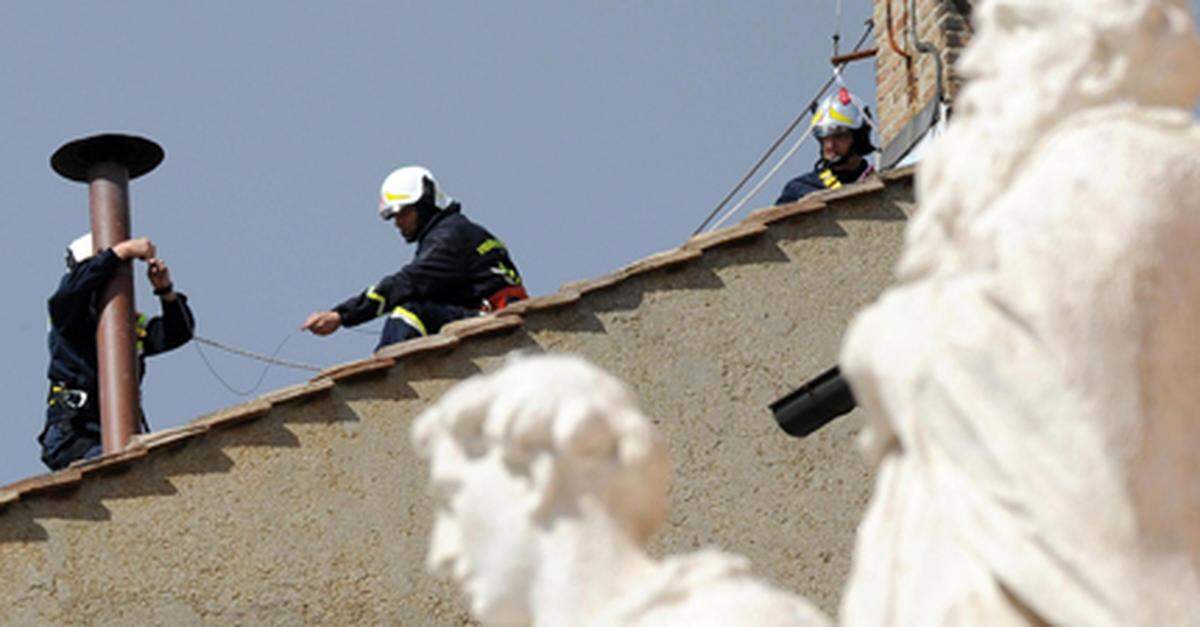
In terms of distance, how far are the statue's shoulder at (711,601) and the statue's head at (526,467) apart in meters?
0.12

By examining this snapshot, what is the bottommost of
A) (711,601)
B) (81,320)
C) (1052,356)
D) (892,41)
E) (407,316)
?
(711,601)

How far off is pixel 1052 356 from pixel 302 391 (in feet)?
39.5

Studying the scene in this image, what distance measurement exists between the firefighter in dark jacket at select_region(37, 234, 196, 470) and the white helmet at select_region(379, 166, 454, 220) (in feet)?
3.57

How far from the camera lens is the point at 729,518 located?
61.2 ft

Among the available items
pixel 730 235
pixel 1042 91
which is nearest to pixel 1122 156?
pixel 1042 91

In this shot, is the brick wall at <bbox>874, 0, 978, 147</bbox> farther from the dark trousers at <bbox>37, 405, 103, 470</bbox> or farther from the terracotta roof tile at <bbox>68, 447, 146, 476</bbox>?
the terracotta roof tile at <bbox>68, 447, 146, 476</bbox>

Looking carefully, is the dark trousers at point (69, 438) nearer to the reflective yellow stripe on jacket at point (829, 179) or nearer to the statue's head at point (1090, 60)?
the reflective yellow stripe on jacket at point (829, 179)

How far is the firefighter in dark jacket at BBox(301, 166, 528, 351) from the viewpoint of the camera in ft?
63.7

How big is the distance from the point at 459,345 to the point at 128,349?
247 centimetres

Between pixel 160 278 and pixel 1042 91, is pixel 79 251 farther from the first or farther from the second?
pixel 1042 91

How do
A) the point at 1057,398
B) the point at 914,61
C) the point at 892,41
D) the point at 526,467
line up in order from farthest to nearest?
the point at 892,41, the point at 914,61, the point at 526,467, the point at 1057,398

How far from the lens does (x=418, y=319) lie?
1952cm

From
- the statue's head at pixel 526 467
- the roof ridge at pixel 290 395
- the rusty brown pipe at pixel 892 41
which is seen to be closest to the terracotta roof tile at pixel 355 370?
the roof ridge at pixel 290 395

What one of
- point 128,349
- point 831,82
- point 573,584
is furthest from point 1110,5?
point 831,82
